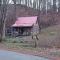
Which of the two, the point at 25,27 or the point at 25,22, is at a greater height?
the point at 25,22

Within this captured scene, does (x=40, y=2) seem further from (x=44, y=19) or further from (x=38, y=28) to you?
(x=38, y=28)

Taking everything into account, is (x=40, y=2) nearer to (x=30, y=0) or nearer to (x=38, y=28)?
(x=30, y=0)

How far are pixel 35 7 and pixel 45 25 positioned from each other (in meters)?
13.4

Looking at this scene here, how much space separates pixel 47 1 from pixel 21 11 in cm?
1085

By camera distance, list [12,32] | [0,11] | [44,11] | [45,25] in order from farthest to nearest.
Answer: [44,11], [45,25], [12,32], [0,11]

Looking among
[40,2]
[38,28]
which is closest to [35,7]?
[40,2]

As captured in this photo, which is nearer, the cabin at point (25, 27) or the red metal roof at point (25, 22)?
the cabin at point (25, 27)

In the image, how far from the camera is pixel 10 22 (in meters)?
49.1

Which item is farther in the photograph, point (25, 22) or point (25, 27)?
point (25, 22)

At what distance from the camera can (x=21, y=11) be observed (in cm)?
6025

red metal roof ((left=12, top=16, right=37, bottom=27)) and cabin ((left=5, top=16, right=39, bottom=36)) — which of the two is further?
red metal roof ((left=12, top=16, right=37, bottom=27))

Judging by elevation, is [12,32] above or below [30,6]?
below

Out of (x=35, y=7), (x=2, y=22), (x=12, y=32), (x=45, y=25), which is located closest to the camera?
(x=2, y=22)

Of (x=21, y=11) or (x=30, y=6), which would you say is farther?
(x=30, y=6)
